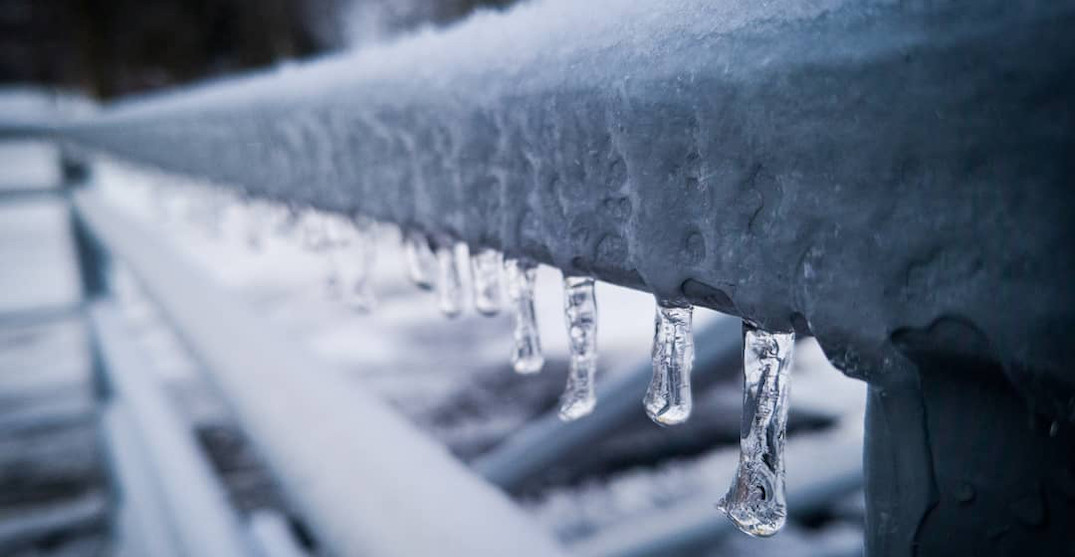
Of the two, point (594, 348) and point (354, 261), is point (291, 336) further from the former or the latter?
point (594, 348)

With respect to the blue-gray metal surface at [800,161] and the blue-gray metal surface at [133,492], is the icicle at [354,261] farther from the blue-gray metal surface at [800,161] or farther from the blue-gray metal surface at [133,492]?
the blue-gray metal surface at [133,492]

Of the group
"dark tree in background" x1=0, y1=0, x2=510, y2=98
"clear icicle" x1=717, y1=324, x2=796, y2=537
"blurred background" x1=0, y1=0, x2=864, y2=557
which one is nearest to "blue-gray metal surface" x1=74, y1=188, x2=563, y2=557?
"blurred background" x1=0, y1=0, x2=864, y2=557

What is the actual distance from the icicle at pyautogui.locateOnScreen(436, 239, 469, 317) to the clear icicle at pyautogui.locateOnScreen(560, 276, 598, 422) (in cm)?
4

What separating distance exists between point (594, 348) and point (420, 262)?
90mm

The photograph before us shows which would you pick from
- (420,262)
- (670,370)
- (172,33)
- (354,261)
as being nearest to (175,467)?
(354,261)

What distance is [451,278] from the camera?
276 mm

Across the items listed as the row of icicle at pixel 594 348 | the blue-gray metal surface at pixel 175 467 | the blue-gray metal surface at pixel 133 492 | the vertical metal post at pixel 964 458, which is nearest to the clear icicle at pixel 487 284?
the row of icicle at pixel 594 348

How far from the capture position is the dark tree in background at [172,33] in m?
3.83

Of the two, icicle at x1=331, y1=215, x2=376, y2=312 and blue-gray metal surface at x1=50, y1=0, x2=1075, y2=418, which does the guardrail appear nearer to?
blue-gray metal surface at x1=50, y1=0, x2=1075, y2=418

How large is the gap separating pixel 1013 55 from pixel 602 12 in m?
0.09

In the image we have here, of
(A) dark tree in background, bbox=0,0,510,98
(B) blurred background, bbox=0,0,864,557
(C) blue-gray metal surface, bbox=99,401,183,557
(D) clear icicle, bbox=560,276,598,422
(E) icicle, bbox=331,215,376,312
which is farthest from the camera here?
(A) dark tree in background, bbox=0,0,510,98

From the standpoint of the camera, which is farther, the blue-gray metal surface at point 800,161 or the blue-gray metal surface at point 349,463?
the blue-gray metal surface at point 349,463

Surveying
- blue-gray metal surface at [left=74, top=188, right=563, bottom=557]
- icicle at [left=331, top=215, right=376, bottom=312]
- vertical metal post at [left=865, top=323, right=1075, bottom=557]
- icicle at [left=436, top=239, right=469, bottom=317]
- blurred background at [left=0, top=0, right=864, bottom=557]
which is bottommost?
blurred background at [left=0, top=0, right=864, bottom=557]

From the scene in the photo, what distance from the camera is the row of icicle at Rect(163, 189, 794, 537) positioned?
0.16 m
